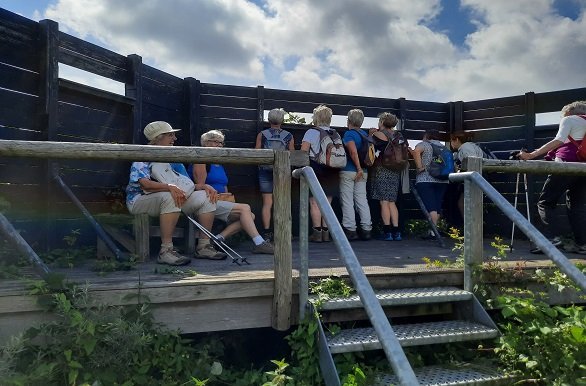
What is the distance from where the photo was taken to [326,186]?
6.32m

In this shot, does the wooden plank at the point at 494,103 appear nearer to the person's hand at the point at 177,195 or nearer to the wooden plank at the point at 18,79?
the person's hand at the point at 177,195

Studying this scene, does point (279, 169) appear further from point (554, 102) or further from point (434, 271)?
point (554, 102)

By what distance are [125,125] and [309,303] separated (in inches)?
146

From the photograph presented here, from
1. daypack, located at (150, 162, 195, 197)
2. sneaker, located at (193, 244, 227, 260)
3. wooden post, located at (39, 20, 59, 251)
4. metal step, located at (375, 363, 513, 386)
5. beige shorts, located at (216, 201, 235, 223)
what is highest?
wooden post, located at (39, 20, 59, 251)

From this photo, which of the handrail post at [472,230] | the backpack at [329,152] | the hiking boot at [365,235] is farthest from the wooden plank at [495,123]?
the handrail post at [472,230]

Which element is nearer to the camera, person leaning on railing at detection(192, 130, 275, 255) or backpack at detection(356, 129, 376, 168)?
person leaning on railing at detection(192, 130, 275, 255)

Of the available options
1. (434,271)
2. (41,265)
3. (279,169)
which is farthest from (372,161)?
(41,265)

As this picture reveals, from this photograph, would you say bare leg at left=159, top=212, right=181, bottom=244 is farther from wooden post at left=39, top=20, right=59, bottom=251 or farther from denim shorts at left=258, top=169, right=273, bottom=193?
denim shorts at left=258, top=169, right=273, bottom=193

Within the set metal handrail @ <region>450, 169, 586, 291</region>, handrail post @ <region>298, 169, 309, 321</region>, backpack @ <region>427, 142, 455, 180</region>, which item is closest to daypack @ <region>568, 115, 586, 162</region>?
backpack @ <region>427, 142, 455, 180</region>

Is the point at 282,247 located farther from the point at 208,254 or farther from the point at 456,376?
the point at 208,254

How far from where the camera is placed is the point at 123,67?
19.2ft

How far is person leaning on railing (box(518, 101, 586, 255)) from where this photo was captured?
4.92 metres

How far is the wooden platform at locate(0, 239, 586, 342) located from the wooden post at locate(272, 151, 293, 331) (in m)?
0.08

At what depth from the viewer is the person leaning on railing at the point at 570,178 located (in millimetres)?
4918
